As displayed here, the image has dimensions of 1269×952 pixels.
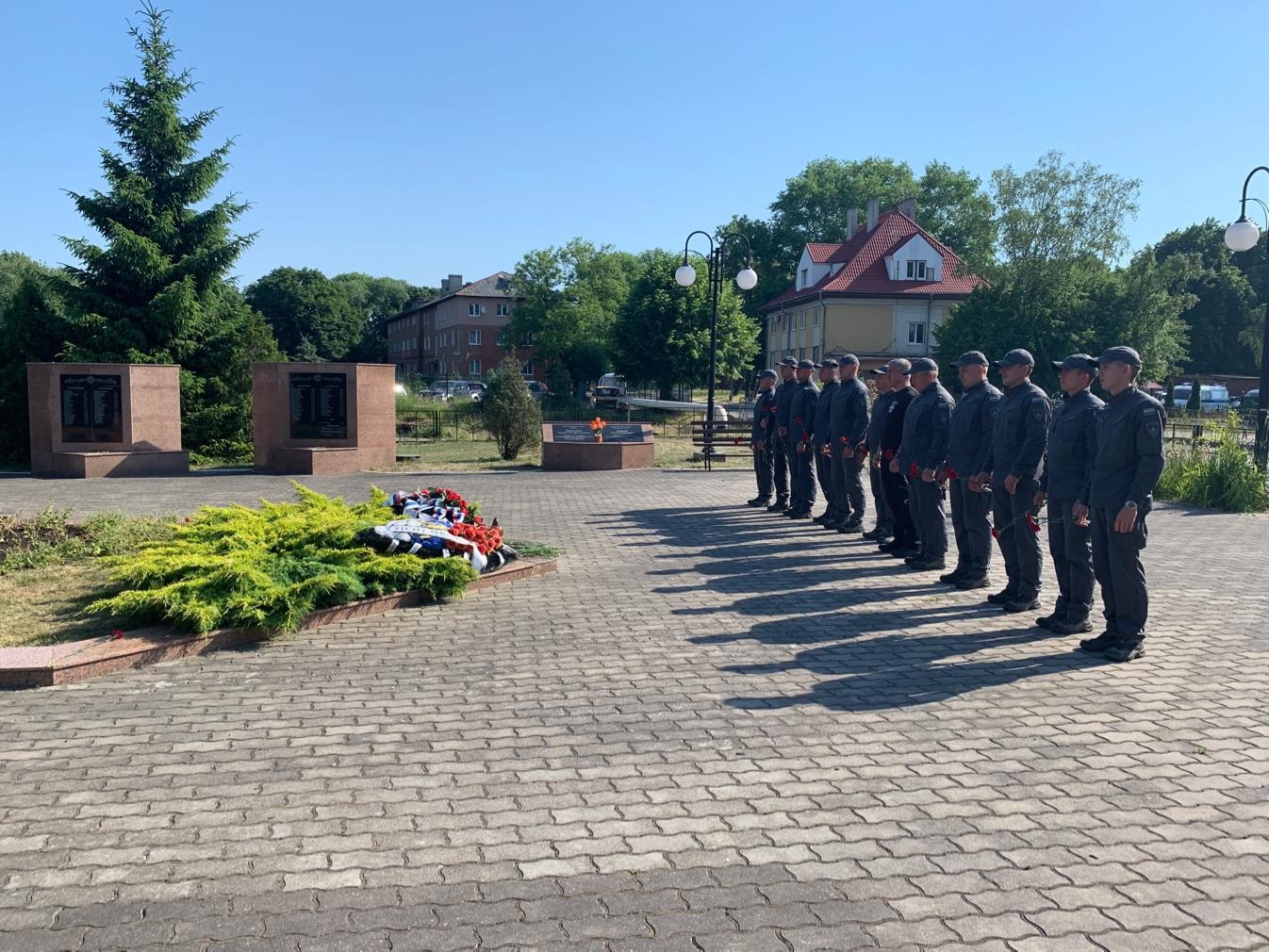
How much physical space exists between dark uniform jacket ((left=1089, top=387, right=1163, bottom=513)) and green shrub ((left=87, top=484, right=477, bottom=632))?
473 centimetres

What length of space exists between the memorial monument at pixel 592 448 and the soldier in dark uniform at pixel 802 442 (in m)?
7.51

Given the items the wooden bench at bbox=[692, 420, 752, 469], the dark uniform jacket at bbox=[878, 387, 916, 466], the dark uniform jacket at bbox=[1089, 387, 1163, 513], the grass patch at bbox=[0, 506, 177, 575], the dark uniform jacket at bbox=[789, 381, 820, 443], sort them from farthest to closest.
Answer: the wooden bench at bbox=[692, 420, 752, 469] < the dark uniform jacket at bbox=[789, 381, 820, 443] < the dark uniform jacket at bbox=[878, 387, 916, 466] < the grass patch at bbox=[0, 506, 177, 575] < the dark uniform jacket at bbox=[1089, 387, 1163, 513]

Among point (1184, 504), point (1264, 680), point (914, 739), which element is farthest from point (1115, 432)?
point (1184, 504)

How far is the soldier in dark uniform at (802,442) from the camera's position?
505 inches

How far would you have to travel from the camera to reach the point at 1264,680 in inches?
236

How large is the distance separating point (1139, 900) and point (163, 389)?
19380mm

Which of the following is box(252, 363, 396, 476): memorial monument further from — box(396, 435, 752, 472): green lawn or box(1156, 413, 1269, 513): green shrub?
box(1156, 413, 1269, 513): green shrub

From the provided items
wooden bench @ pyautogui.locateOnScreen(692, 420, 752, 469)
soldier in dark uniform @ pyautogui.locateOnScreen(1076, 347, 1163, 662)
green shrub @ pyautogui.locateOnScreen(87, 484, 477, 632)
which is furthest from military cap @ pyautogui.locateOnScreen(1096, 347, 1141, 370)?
wooden bench @ pyautogui.locateOnScreen(692, 420, 752, 469)

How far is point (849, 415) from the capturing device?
1153 centimetres

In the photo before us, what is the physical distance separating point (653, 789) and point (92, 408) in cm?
1780

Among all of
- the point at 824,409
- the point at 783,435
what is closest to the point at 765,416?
the point at 783,435

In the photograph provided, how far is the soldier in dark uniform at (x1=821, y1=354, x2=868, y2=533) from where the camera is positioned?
11406mm

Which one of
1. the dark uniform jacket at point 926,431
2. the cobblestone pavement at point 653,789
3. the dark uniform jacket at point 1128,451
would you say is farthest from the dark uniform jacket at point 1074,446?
the dark uniform jacket at point 926,431

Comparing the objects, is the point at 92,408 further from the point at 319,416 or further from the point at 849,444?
the point at 849,444
